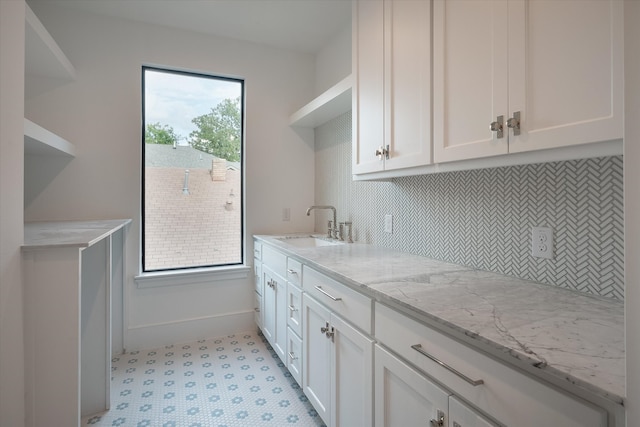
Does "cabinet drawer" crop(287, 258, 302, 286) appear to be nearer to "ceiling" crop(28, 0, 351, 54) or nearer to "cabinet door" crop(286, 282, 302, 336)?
"cabinet door" crop(286, 282, 302, 336)

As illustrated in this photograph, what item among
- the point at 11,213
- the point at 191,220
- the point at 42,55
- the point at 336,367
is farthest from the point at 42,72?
the point at 336,367

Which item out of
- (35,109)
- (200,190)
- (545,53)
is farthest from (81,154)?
(545,53)

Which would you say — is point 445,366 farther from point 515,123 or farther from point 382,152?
point 382,152

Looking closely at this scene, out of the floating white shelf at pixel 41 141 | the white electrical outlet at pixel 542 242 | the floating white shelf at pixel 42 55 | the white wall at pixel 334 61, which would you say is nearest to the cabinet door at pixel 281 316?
the white electrical outlet at pixel 542 242

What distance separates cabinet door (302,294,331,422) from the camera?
62.6 inches

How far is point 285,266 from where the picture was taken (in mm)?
2156

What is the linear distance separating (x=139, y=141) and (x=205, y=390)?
6.37ft

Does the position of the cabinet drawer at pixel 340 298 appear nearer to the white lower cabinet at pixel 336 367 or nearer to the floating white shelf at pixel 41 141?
the white lower cabinet at pixel 336 367

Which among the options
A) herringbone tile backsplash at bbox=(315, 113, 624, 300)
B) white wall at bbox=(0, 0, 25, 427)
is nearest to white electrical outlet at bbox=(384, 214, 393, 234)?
herringbone tile backsplash at bbox=(315, 113, 624, 300)

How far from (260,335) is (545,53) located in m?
2.78

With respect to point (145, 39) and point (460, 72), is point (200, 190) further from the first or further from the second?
point (460, 72)

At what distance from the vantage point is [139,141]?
8.73 ft

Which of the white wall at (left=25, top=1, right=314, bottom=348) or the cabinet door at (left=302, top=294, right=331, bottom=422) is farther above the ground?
the white wall at (left=25, top=1, right=314, bottom=348)

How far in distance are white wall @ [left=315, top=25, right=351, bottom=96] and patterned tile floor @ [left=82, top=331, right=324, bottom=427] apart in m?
2.34
